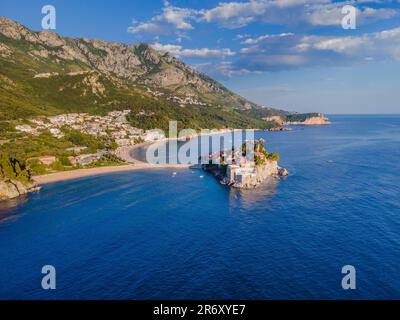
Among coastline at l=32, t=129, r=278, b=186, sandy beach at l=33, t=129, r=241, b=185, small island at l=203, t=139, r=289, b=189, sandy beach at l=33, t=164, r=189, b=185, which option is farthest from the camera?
sandy beach at l=33, t=129, r=241, b=185

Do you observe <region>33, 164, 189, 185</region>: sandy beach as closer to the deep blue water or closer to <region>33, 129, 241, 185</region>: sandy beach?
<region>33, 129, 241, 185</region>: sandy beach

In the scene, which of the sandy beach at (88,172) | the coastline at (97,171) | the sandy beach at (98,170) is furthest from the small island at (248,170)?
the coastline at (97,171)

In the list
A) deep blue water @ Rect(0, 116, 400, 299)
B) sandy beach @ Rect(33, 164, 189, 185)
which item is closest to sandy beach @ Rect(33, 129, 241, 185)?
sandy beach @ Rect(33, 164, 189, 185)

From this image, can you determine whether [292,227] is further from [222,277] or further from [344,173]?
[344,173]

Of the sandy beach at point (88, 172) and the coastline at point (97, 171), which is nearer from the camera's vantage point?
the sandy beach at point (88, 172)

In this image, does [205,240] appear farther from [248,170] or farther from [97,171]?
[97,171]

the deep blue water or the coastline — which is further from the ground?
the coastline

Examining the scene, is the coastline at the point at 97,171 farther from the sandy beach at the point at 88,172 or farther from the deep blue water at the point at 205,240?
the deep blue water at the point at 205,240
